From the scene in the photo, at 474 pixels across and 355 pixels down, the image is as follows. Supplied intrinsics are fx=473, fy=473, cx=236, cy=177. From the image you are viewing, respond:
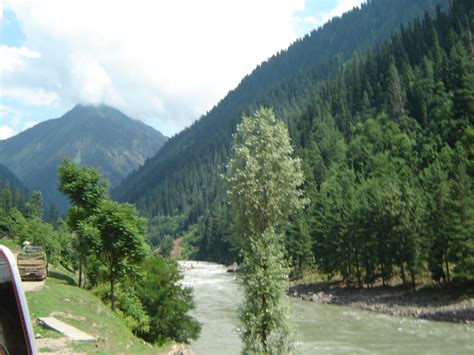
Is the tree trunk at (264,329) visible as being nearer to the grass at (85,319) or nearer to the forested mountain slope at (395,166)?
the grass at (85,319)

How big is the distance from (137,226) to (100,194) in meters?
5.12

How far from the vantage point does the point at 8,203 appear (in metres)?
176

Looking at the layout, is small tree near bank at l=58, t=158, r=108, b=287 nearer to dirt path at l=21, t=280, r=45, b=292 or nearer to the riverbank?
dirt path at l=21, t=280, r=45, b=292

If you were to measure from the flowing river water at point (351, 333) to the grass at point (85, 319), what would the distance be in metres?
7.86

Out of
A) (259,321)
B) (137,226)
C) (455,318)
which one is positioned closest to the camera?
(259,321)

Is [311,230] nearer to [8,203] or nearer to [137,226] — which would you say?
[137,226]

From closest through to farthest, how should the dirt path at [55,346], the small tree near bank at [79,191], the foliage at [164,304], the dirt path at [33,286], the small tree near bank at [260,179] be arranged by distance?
the dirt path at [55,346] < the small tree near bank at [260,179] < the dirt path at [33,286] < the foliage at [164,304] < the small tree near bank at [79,191]

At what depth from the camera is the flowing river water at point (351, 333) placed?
38.6m

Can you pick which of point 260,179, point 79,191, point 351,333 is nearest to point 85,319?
point 260,179

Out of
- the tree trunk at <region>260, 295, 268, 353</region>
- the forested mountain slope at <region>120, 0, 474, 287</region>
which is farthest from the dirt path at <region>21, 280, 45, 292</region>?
the tree trunk at <region>260, 295, 268, 353</region>

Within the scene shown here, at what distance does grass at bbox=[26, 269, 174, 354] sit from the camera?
21156mm

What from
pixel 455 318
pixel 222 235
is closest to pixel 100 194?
pixel 455 318

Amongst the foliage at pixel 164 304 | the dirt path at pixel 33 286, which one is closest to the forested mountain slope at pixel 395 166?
the foliage at pixel 164 304

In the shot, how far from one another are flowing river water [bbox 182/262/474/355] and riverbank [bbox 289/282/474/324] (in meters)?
2.05
